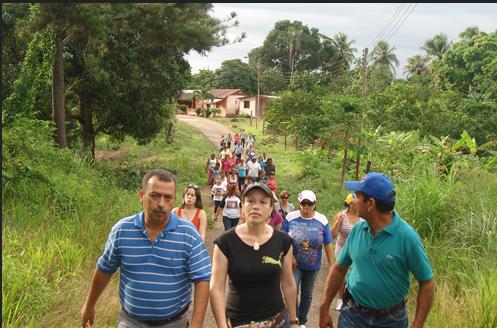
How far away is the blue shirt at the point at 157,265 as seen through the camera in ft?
11.0

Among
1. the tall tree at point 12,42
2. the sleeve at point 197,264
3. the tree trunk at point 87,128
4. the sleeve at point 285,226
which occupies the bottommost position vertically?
the tree trunk at point 87,128

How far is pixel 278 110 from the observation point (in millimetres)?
35562

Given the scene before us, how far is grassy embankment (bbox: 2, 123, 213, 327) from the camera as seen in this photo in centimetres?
511

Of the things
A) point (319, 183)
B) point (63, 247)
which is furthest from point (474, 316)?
point (319, 183)

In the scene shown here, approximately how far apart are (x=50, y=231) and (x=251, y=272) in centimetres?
447

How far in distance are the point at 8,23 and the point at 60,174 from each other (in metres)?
6.14

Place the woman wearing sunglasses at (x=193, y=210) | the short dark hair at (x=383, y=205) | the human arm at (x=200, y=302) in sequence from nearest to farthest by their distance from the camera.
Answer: the human arm at (x=200, y=302) → the short dark hair at (x=383, y=205) → the woman wearing sunglasses at (x=193, y=210)

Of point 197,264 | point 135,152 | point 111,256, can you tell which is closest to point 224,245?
point 197,264

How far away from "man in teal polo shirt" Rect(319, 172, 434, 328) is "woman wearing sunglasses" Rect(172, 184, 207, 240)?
3.08 m

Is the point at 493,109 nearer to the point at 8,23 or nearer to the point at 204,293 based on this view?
the point at 8,23

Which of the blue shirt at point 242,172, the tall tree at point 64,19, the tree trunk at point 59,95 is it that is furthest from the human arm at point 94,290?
the blue shirt at point 242,172

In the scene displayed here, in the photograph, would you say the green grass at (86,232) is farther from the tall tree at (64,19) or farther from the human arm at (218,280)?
the tall tree at (64,19)

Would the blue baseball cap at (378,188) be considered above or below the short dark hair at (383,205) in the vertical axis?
above

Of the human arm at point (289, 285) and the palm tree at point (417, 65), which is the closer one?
the human arm at point (289, 285)
